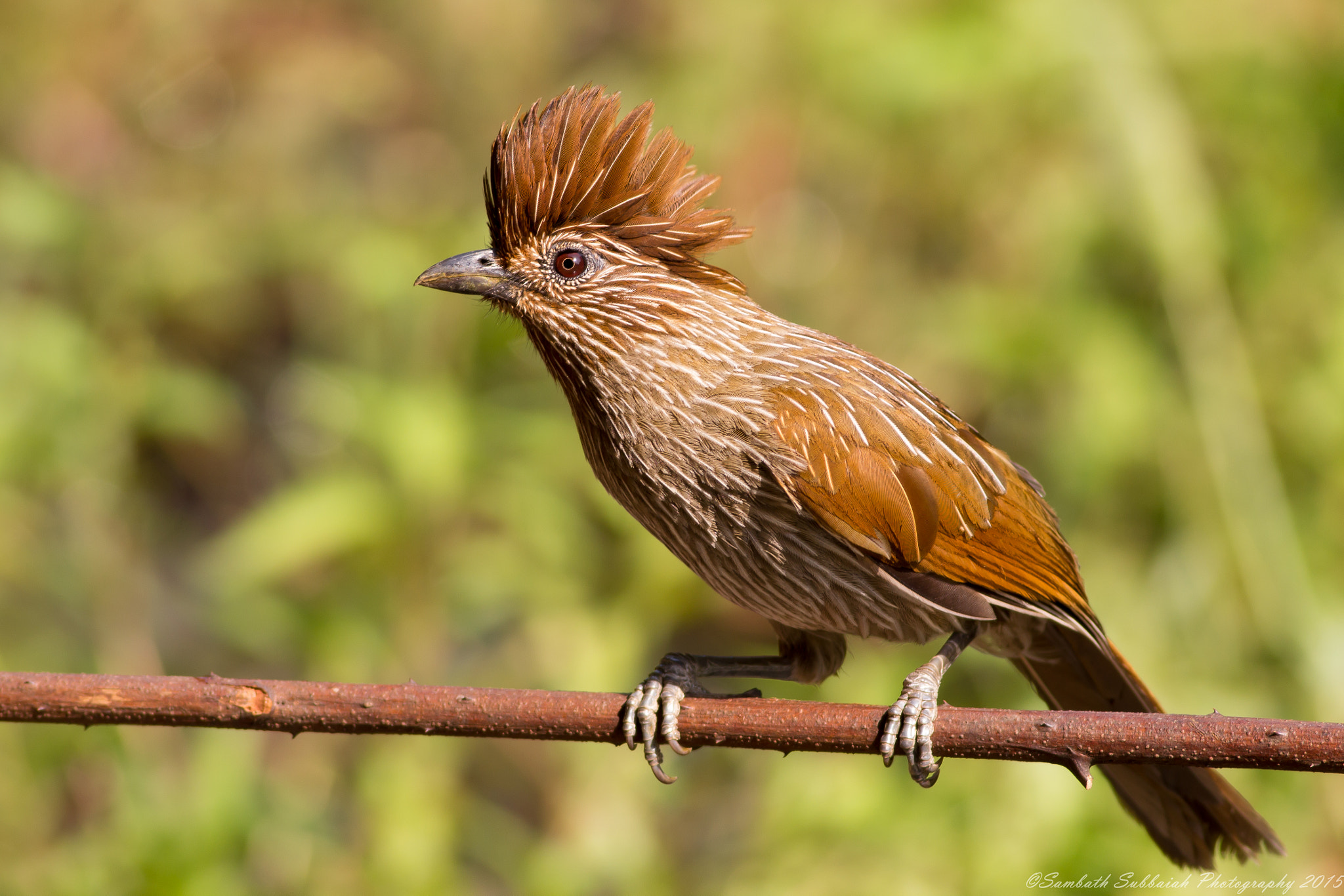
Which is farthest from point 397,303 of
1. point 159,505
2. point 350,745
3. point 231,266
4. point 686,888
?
point 159,505

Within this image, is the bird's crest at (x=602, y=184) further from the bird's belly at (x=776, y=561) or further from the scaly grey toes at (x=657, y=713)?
the scaly grey toes at (x=657, y=713)

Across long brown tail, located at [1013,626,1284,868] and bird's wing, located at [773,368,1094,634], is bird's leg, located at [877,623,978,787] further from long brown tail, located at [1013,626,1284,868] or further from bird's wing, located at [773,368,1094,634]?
long brown tail, located at [1013,626,1284,868]

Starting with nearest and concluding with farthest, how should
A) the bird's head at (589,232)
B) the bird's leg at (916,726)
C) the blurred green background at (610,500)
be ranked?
the bird's leg at (916,726) → the bird's head at (589,232) → the blurred green background at (610,500)

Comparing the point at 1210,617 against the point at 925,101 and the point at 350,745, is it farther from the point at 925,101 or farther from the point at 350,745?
the point at 350,745

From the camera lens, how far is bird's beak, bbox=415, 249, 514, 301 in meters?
3.17

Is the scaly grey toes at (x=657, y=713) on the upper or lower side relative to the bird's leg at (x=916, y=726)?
lower

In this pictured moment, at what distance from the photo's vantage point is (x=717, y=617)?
541 centimetres

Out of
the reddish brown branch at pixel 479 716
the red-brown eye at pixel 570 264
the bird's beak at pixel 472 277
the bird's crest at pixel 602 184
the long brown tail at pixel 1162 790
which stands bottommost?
the reddish brown branch at pixel 479 716

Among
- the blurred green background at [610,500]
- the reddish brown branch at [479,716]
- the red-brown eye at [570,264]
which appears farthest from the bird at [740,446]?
the blurred green background at [610,500]

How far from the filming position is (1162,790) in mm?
3357

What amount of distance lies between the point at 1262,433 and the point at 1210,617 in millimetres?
616

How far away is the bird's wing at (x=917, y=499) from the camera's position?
119 inches

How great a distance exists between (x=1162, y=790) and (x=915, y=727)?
79 cm

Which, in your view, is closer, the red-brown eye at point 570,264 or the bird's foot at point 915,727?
the bird's foot at point 915,727
